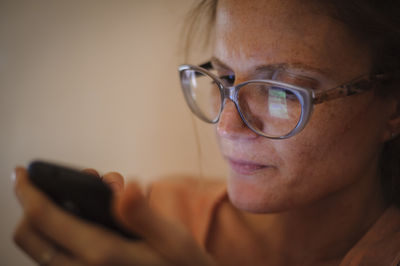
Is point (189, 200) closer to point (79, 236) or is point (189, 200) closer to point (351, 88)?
point (351, 88)

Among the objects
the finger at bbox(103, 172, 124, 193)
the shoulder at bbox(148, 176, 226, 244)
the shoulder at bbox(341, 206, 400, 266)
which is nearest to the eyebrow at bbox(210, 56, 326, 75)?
the finger at bbox(103, 172, 124, 193)

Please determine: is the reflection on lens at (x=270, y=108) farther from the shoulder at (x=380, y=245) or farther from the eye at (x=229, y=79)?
the shoulder at (x=380, y=245)

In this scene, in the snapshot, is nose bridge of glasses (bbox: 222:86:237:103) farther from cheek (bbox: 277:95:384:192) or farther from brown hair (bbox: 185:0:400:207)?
brown hair (bbox: 185:0:400:207)

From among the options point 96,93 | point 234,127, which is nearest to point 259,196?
point 234,127

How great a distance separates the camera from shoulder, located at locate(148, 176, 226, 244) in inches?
44.8

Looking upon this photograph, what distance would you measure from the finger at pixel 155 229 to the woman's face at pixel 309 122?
355 millimetres

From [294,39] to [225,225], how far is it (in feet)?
2.35

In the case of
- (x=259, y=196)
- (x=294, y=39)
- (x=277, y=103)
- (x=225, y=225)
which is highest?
(x=294, y=39)

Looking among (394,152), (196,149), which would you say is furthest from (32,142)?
(394,152)

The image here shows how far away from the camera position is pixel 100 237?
1.27 ft

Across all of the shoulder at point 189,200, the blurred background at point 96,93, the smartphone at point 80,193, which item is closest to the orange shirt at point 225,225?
the shoulder at point 189,200

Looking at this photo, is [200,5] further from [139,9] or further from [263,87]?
[263,87]

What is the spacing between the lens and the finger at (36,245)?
42cm

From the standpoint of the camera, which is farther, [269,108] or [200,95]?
[200,95]
